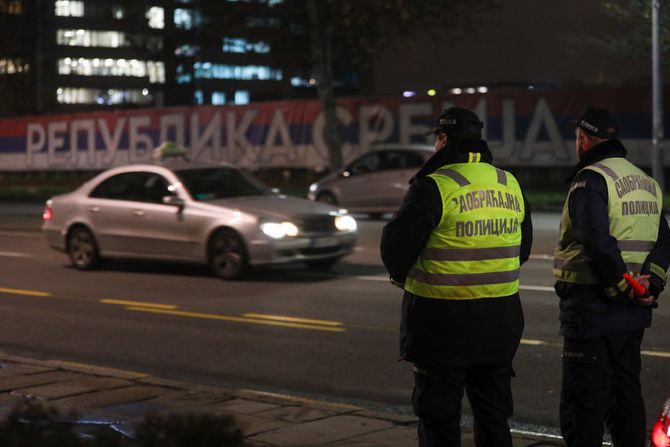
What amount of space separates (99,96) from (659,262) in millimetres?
162558

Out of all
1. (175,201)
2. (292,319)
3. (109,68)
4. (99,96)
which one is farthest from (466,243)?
(109,68)

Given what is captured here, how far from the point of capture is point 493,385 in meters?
5.30

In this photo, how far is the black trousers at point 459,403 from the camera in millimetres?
5156

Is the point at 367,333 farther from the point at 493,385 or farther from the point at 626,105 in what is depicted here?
the point at 626,105

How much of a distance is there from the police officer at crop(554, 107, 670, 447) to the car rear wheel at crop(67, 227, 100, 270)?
11.5 m

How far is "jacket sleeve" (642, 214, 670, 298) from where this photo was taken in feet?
19.0

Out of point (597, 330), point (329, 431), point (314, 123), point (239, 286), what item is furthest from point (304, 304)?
point (314, 123)

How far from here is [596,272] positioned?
560 cm

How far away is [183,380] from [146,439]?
16.3 ft

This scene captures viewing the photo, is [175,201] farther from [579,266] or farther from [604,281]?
[604,281]

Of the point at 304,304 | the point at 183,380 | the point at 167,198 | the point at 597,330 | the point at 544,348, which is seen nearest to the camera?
the point at 597,330

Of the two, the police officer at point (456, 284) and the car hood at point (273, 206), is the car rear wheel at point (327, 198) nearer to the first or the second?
the car hood at point (273, 206)

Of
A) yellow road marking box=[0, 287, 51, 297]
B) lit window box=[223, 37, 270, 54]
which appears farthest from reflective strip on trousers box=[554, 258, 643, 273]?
lit window box=[223, 37, 270, 54]

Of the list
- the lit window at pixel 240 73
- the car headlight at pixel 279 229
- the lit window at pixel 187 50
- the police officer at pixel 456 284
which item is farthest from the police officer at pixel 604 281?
the lit window at pixel 240 73
